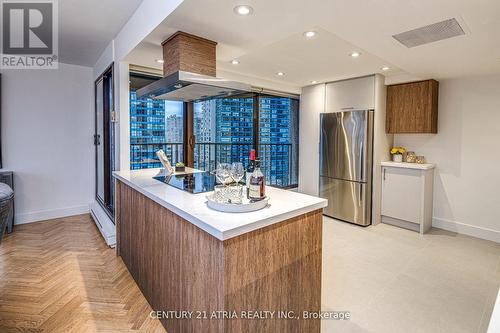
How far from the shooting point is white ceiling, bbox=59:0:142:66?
2.26 m

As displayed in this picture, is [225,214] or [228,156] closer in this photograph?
[225,214]

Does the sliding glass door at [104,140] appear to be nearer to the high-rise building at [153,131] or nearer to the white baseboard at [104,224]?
the white baseboard at [104,224]

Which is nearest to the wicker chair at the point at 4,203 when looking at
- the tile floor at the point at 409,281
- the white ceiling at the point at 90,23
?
the white ceiling at the point at 90,23

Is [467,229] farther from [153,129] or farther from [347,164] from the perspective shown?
[153,129]

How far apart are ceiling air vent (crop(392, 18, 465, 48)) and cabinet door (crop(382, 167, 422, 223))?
2.07 m

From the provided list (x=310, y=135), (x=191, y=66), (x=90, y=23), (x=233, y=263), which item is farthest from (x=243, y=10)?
(x=310, y=135)

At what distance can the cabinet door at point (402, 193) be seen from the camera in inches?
152

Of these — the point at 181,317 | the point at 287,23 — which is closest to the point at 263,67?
the point at 287,23

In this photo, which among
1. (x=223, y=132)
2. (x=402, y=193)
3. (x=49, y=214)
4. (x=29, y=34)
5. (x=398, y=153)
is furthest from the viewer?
(x=223, y=132)

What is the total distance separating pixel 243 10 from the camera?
1779 millimetres

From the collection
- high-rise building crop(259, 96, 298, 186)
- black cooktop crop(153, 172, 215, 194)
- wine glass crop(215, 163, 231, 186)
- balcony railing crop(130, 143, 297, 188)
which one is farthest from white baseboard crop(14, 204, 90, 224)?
wine glass crop(215, 163, 231, 186)

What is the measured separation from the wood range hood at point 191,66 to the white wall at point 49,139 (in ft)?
8.65

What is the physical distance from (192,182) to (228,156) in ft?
9.84

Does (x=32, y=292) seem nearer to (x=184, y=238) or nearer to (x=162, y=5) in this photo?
(x=184, y=238)
